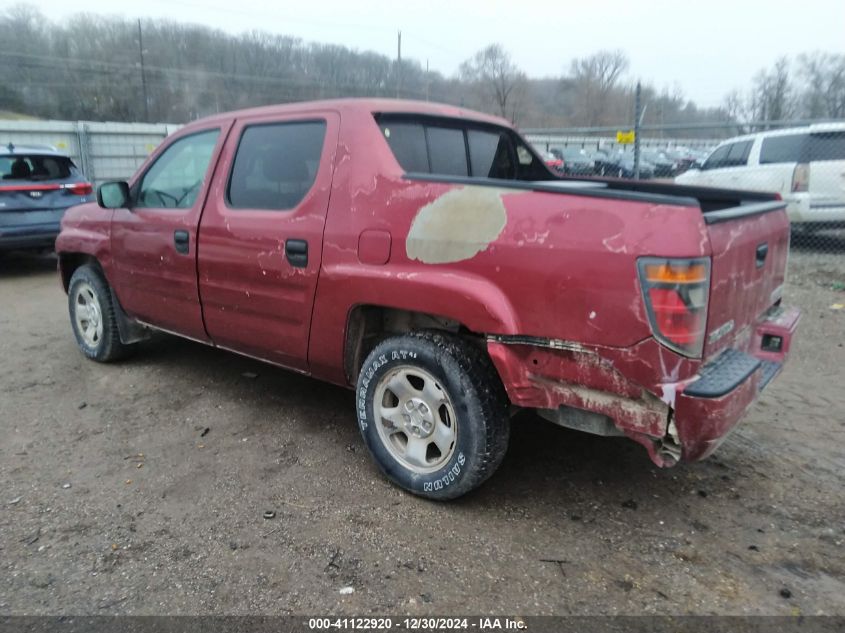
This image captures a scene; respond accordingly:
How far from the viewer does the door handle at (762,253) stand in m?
2.72

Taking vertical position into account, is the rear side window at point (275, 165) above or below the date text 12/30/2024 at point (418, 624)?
above

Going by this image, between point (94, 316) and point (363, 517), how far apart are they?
3142 millimetres

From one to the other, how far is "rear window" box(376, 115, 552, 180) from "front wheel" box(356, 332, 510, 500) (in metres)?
0.95

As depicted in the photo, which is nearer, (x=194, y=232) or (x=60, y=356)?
(x=194, y=232)

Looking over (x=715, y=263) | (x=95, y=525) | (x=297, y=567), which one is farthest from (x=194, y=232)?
(x=715, y=263)

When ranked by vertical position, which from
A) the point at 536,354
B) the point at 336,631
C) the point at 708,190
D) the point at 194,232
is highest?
the point at 708,190

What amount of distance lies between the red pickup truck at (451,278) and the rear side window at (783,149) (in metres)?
6.97

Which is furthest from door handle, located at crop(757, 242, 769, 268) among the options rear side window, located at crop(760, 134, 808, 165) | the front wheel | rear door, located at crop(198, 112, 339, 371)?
rear side window, located at crop(760, 134, 808, 165)

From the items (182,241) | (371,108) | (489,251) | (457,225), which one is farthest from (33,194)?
(489,251)

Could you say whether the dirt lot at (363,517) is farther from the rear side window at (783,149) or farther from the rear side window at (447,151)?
the rear side window at (783,149)

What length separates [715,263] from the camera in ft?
7.48

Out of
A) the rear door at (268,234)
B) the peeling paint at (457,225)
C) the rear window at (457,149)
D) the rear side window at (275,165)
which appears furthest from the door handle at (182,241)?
the peeling paint at (457,225)

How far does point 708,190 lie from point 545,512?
203cm

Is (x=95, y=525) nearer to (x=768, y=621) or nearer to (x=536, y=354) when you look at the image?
(x=536, y=354)
